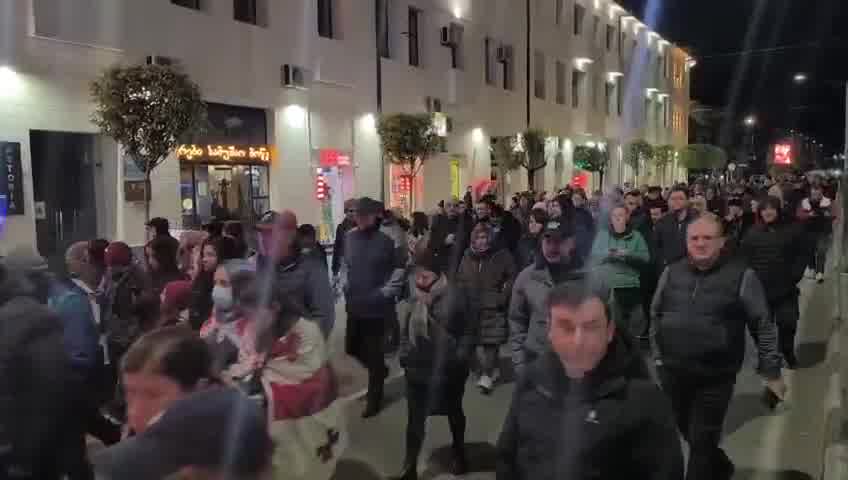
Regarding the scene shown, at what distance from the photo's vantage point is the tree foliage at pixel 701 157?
189ft

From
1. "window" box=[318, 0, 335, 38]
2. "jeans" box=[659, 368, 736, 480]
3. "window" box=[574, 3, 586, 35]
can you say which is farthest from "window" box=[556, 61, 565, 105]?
"jeans" box=[659, 368, 736, 480]

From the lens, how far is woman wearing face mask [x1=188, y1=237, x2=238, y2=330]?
571 cm

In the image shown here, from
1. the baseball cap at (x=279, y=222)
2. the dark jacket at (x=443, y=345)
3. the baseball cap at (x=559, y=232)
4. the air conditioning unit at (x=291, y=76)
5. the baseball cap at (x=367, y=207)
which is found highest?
the air conditioning unit at (x=291, y=76)

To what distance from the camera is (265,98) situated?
19.5 meters

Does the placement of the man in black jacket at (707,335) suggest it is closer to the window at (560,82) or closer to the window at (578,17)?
the window at (560,82)

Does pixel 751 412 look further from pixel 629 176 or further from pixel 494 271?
pixel 629 176

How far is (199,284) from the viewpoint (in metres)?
6.08

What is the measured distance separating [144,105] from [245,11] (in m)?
7.89

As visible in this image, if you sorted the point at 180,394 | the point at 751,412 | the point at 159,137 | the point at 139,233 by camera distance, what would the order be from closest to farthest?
the point at 180,394 → the point at 751,412 → the point at 159,137 → the point at 139,233

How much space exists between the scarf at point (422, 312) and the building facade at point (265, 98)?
261 centimetres

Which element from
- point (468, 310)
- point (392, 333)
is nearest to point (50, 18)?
point (392, 333)

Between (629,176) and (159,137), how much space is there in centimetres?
4432

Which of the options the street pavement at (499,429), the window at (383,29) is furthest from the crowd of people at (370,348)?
the window at (383,29)

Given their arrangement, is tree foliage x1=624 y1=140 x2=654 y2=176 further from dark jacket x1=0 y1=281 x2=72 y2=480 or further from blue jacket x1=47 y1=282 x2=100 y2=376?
dark jacket x1=0 y1=281 x2=72 y2=480
